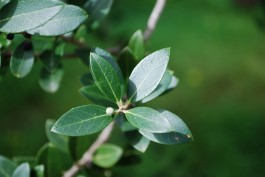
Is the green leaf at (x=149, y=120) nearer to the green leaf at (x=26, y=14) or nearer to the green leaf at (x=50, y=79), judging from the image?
the green leaf at (x=26, y=14)

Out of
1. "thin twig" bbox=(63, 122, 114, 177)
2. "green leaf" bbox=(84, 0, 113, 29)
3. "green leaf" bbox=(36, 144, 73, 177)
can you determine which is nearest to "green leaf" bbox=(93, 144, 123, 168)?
"thin twig" bbox=(63, 122, 114, 177)

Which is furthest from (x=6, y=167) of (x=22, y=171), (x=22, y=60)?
(x=22, y=60)

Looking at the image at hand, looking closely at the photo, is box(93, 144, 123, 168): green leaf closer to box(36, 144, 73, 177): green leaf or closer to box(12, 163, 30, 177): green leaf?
box(36, 144, 73, 177): green leaf

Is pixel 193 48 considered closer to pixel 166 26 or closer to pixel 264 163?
pixel 166 26

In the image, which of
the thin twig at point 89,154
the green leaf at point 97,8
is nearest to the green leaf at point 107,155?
the thin twig at point 89,154

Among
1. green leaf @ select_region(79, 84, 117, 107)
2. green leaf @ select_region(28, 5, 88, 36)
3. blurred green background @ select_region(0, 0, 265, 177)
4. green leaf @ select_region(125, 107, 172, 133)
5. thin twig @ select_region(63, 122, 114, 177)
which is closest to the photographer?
green leaf @ select_region(125, 107, 172, 133)
